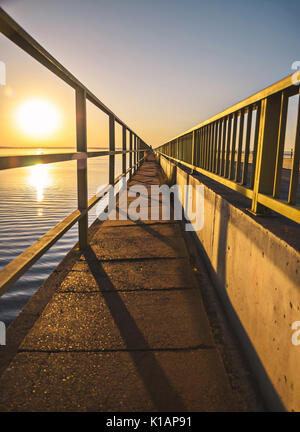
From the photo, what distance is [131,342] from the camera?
1.86m

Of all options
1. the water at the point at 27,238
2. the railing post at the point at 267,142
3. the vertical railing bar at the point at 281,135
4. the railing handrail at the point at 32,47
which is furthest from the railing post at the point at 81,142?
the vertical railing bar at the point at 281,135

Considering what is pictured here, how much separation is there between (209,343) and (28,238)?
16.8 feet

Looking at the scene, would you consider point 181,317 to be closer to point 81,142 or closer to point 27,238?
point 81,142

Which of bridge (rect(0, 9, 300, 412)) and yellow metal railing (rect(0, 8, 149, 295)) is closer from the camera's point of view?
bridge (rect(0, 9, 300, 412))

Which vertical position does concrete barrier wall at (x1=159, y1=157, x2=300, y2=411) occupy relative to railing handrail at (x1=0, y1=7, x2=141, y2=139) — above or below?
below

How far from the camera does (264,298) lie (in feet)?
4.94

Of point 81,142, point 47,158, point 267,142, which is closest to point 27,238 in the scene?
point 81,142

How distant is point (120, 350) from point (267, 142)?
1.68 meters

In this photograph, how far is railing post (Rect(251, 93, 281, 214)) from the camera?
6.63 feet

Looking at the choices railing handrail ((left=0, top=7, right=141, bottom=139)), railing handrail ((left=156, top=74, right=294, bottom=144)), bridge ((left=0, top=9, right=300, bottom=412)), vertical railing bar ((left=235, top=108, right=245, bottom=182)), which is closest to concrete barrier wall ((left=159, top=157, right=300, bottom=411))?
bridge ((left=0, top=9, right=300, bottom=412))

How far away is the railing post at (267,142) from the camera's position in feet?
Answer: 6.63

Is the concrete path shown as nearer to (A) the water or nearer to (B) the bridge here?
(B) the bridge

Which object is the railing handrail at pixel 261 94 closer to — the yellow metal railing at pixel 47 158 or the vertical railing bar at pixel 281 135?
the vertical railing bar at pixel 281 135

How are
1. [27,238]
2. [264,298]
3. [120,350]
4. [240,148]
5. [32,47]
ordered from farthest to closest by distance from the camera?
1. [27,238]
2. [240,148]
3. [32,47]
4. [120,350]
5. [264,298]
